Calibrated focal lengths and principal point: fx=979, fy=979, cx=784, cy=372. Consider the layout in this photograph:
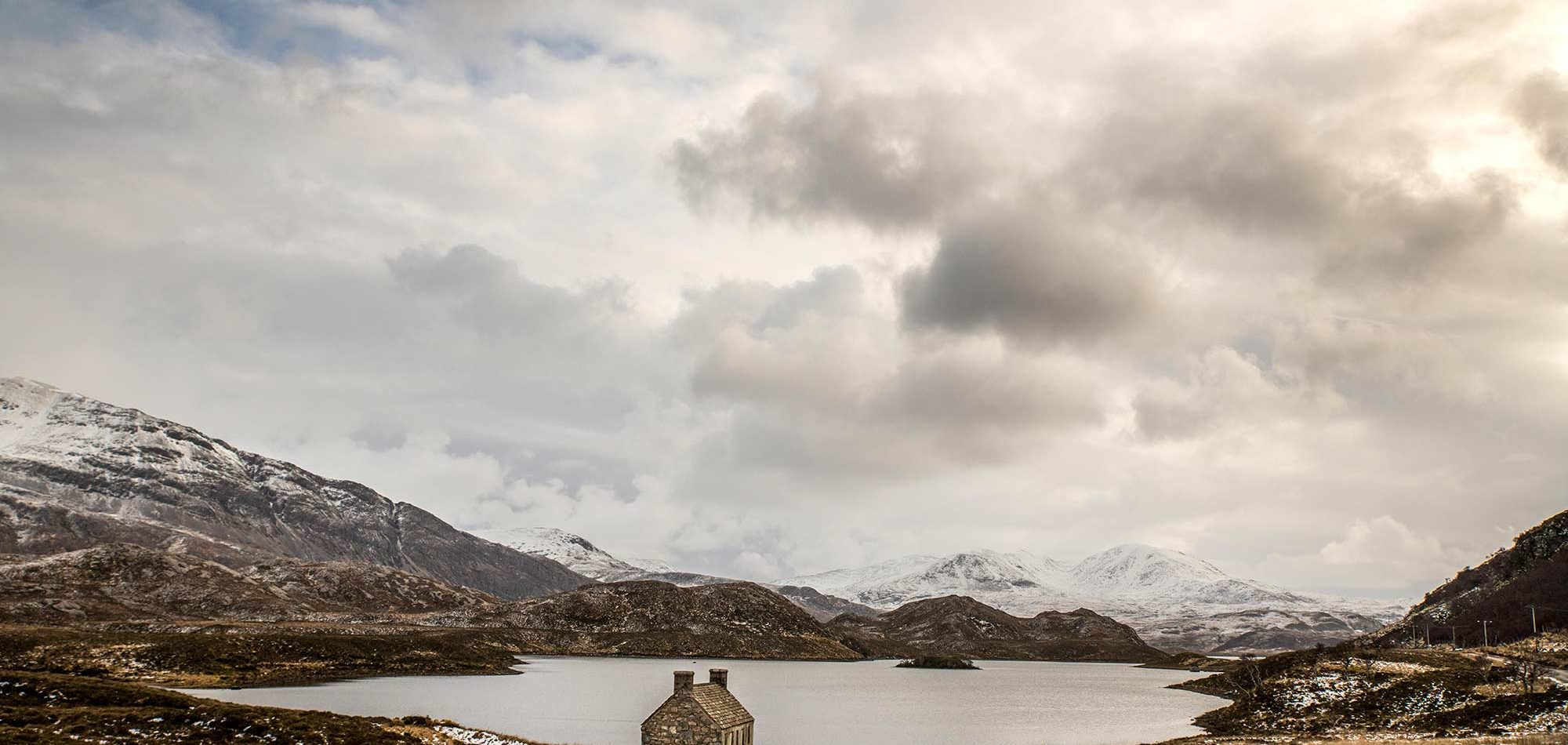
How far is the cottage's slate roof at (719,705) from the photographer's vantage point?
53688 mm

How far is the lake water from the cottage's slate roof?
72.4 ft

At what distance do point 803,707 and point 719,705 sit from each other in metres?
63.5

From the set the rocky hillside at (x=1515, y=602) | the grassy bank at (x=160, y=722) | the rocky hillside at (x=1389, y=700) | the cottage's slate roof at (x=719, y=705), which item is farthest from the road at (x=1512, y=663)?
the grassy bank at (x=160, y=722)

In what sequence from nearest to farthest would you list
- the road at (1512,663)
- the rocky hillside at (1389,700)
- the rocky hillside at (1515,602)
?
the rocky hillside at (1389,700) < the road at (1512,663) < the rocky hillside at (1515,602)

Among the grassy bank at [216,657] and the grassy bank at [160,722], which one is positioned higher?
the grassy bank at [160,722]

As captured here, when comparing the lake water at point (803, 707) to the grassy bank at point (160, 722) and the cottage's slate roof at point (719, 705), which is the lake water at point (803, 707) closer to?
the grassy bank at point (160, 722)

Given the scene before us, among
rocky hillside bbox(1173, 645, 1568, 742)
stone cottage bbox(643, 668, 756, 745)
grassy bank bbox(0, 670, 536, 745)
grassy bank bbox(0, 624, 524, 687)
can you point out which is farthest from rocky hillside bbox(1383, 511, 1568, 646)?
grassy bank bbox(0, 624, 524, 687)

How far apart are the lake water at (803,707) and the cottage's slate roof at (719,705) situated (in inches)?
868

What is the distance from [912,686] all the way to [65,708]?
134m

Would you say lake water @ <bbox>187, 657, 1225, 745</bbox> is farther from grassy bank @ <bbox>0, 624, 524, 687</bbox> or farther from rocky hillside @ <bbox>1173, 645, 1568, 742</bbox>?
grassy bank @ <bbox>0, 624, 524, 687</bbox>

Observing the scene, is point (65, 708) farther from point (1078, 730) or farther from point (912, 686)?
point (912, 686)

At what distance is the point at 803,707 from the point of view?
11588 centimetres

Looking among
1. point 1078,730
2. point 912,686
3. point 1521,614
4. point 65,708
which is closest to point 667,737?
point 65,708

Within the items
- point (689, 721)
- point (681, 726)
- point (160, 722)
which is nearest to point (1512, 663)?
point (689, 721)
